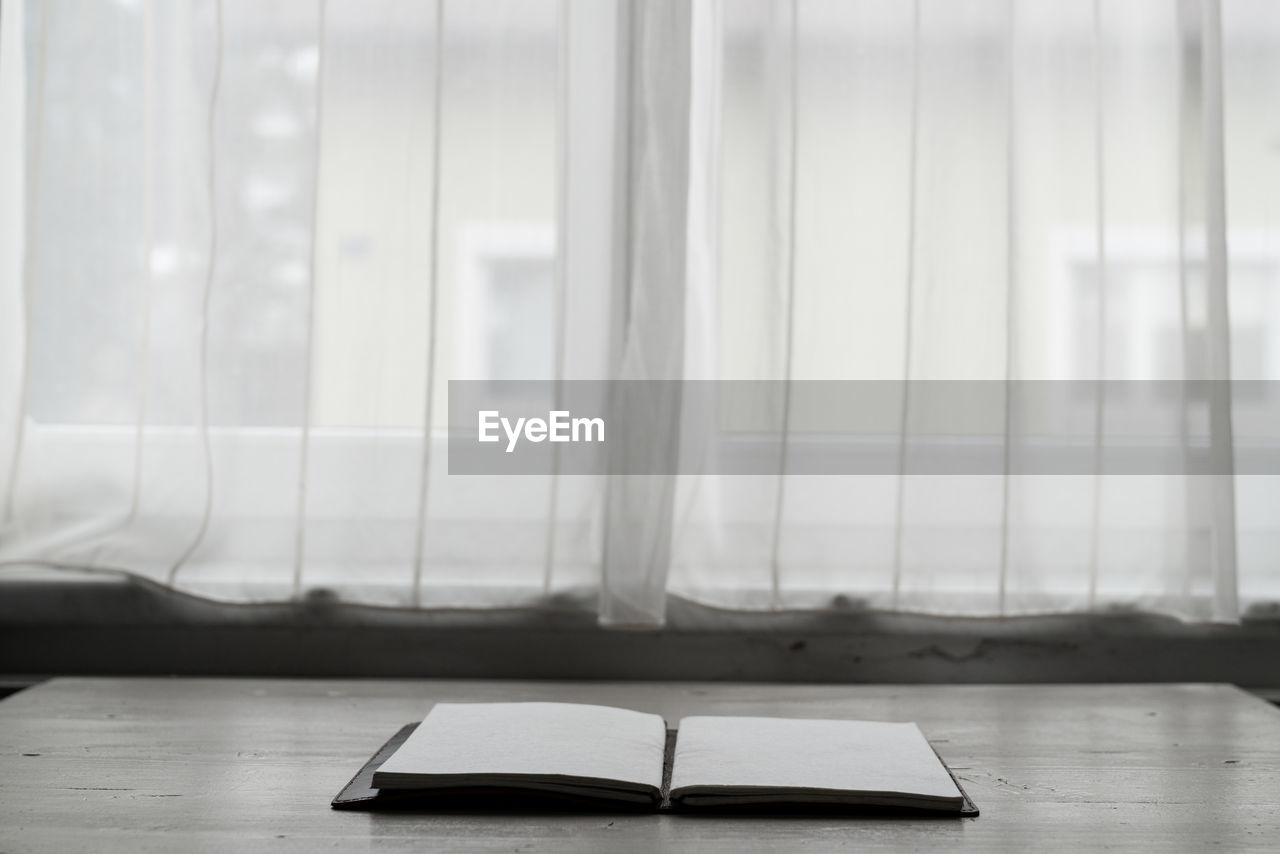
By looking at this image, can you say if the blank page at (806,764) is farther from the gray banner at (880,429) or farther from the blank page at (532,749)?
the gray banner at (880,429)

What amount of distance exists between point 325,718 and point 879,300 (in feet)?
2.70

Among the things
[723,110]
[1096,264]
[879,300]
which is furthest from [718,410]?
[1096,264]

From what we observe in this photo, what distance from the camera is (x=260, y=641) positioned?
140 centimetres

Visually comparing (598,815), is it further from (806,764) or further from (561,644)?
(561,644)

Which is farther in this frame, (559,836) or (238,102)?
(238,102)

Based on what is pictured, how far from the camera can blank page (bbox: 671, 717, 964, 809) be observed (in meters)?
0.84

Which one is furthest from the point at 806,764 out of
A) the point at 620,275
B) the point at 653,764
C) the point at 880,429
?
the point at 620,275

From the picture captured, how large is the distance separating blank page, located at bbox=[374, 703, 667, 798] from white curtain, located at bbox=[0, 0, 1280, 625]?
31 cm

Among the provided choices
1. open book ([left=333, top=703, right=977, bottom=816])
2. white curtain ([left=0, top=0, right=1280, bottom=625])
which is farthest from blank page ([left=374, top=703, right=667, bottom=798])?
white curtain ([left=0, top=0, right=1280, bottom=625])

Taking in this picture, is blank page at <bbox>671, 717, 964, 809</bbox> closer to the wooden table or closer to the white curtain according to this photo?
the wooden table

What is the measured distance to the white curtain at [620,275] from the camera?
1.33 m

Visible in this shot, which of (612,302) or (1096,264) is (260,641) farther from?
(1096,264)

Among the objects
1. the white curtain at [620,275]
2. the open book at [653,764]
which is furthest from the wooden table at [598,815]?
the white curtain at [620,275]

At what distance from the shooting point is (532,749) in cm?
91
